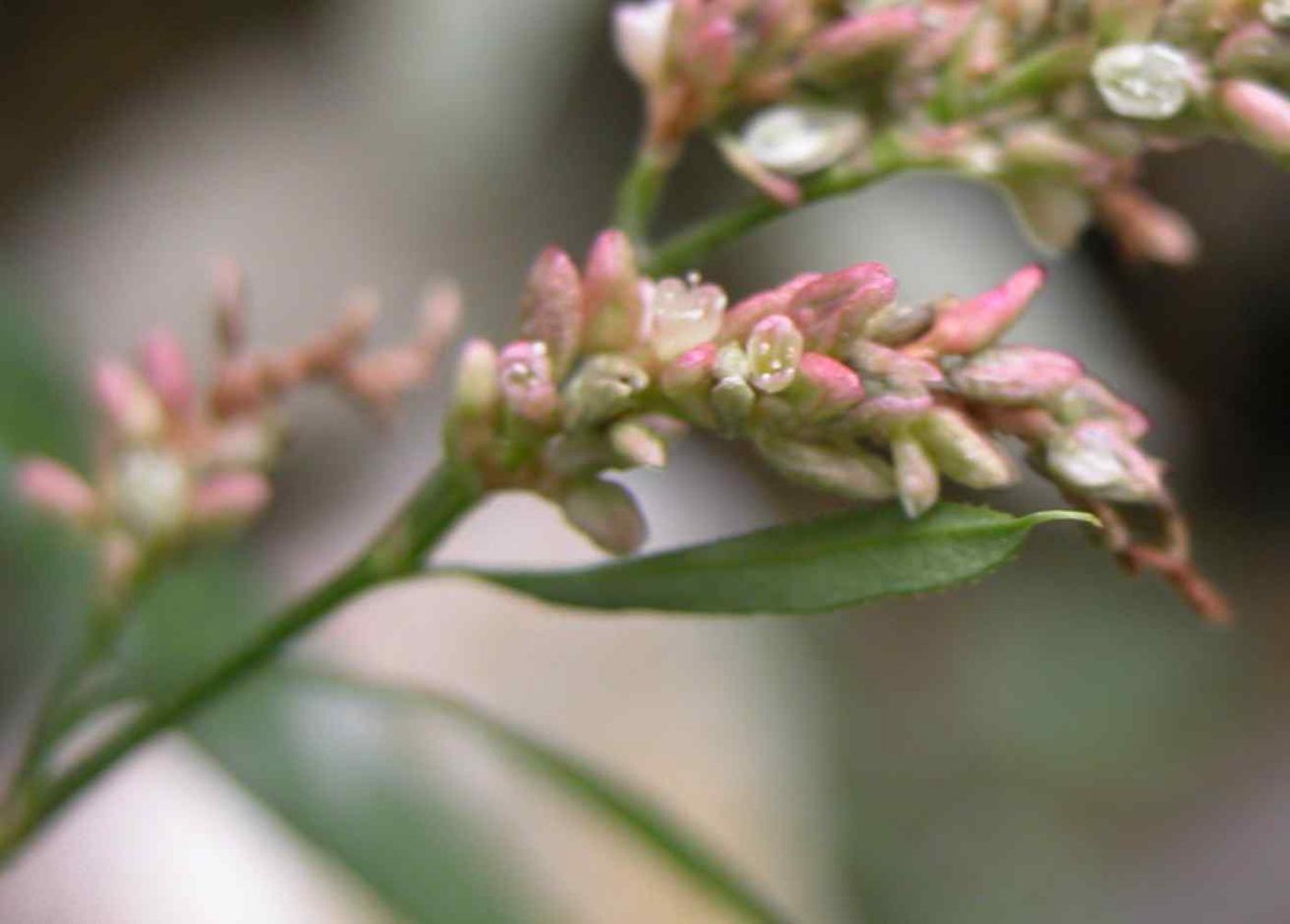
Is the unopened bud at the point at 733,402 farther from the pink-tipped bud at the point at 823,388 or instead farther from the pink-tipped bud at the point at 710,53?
the pink-tipped bud at the point at 710,53

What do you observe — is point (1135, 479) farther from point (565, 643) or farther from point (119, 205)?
point (119, 205)

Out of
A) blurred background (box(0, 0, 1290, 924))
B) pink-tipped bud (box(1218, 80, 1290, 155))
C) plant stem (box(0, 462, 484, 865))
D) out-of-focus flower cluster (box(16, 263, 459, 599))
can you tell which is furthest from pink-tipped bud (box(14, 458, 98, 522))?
blurred background (box(0, 0, 1290, 924))

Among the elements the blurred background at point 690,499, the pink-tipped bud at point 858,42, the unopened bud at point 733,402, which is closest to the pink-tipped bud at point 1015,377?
the unopened bud at point 733,402

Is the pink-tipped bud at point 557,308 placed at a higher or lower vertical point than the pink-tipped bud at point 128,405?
higher

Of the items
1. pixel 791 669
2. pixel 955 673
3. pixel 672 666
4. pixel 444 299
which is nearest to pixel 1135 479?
pixel 444 299

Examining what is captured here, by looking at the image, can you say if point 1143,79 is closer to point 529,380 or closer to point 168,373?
point 529,380
